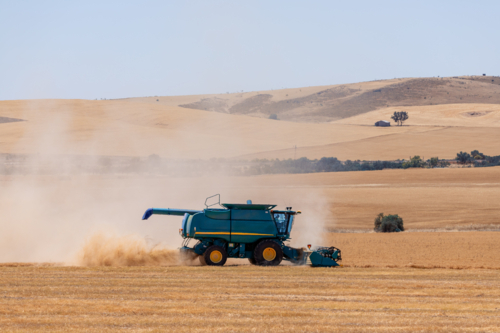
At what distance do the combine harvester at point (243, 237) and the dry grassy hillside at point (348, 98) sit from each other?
12392 cm

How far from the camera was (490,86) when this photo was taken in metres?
170

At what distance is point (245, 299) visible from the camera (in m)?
12.3

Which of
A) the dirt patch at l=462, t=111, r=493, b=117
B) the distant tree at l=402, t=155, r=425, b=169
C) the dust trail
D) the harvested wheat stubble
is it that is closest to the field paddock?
the dust trail

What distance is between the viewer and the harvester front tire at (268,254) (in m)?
18.2

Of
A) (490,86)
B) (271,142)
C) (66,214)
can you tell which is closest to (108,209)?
(66,214)

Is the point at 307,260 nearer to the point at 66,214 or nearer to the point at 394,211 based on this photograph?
the point at 66,214

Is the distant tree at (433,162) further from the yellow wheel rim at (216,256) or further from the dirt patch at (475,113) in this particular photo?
the dirt patch at (475,113)

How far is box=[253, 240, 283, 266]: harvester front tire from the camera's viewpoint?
18.2 meters

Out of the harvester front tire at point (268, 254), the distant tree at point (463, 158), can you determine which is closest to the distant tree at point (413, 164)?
the distant tree at point (463, 158)

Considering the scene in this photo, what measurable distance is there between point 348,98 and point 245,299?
159m

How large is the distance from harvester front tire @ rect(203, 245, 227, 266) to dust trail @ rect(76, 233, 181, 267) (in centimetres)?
165

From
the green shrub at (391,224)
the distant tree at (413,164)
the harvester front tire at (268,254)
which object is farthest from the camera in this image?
the distant tree at (413,164)

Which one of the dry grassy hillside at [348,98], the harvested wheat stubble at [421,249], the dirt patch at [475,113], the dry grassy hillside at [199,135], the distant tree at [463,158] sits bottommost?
the harvested wheat stubble at [421,249]

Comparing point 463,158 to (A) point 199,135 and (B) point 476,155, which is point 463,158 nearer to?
(B) point 476,155
